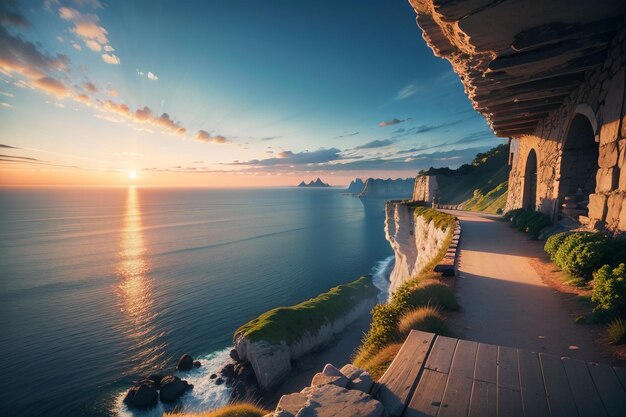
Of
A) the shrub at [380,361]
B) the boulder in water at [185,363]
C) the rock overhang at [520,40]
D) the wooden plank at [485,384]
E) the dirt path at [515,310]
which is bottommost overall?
the boulder in water at [185,363]

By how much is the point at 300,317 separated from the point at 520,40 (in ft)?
103

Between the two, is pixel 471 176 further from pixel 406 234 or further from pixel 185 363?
pixel 185 363

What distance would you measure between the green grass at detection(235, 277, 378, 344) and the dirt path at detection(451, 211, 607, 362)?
22.6m

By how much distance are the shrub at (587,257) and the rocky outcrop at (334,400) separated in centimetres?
794

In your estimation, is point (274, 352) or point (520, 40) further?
point (274, 352)

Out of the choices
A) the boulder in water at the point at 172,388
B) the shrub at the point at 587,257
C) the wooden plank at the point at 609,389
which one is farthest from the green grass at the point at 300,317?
the wooden plank at the point at 609,389

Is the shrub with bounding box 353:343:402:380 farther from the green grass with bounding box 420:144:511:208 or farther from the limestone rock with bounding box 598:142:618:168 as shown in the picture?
the green grass with bounding box 420:144:511:208

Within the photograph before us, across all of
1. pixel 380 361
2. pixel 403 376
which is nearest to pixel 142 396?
pixel 380 361

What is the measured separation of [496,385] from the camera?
331 centimetres

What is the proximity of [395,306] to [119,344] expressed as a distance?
38.1 meters

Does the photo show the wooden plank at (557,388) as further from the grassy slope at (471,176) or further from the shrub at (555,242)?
the grassy slope at (471,176)

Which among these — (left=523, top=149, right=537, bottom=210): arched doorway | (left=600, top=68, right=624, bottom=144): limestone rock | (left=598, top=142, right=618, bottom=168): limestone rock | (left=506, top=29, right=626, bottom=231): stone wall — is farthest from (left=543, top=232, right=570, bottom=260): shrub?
(left=523, top=149, right=537, bottom=210): arched doorway

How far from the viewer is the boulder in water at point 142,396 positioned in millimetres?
24203

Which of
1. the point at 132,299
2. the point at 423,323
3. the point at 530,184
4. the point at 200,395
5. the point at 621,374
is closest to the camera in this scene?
the point at 621,374
